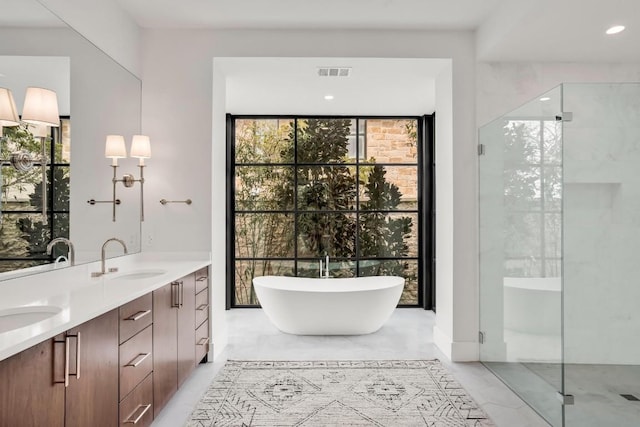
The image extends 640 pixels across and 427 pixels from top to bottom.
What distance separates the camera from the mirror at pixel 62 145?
2.05 m

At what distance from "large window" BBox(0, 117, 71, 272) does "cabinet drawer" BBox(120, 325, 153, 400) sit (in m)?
0.72

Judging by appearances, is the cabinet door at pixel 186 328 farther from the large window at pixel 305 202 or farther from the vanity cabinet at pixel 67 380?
the large window at pixel 305 202

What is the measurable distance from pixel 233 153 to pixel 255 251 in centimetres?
130

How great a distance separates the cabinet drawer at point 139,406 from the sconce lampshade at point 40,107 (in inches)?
58.6

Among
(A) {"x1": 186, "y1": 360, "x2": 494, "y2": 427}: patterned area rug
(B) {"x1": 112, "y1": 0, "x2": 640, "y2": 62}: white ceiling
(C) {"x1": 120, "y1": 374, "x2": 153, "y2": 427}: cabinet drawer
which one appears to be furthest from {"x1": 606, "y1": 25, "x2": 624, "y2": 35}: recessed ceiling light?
(C) {"x1": 120, "y1": 374, "x2": 153, "y2": 427}: cabinet drawer

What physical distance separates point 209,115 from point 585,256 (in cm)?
294

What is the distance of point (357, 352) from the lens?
12.2ft

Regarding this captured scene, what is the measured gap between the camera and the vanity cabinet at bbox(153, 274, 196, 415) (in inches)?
Answer: 93.6

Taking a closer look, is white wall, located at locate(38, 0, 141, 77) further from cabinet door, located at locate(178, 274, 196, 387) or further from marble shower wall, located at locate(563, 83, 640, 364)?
marble shower wall, located at locate(563, 83, 640, 364)

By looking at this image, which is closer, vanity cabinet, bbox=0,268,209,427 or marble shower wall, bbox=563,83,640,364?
vanity cabinet, bbox=0,268,209,427

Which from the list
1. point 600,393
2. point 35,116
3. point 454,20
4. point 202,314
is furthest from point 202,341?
point 454,20

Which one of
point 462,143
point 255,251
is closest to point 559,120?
point 462,143

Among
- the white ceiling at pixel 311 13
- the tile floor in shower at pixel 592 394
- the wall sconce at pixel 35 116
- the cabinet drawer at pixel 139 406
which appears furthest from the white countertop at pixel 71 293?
the tile floor in shower at pixel 592 394

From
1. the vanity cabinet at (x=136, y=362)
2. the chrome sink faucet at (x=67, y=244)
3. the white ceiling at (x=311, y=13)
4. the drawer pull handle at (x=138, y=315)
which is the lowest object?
the vanity cabinet at (x=136, y=362)
